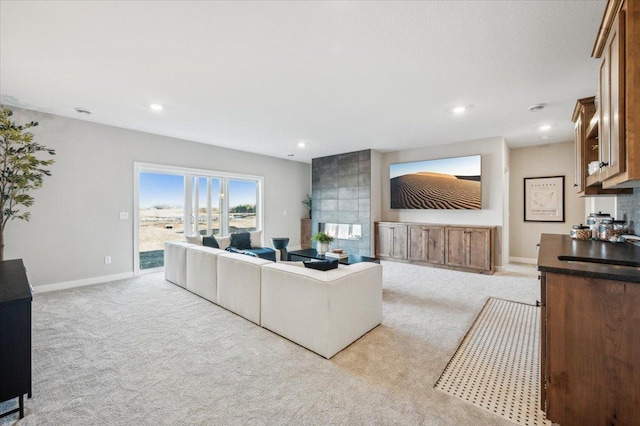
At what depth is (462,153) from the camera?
18.5 feet

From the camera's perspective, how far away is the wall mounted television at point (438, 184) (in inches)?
213

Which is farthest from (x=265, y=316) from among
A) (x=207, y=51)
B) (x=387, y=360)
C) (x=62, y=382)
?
(x=207, y=51)

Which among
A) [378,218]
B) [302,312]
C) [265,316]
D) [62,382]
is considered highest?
[378,218]

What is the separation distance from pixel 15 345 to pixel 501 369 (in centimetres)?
318

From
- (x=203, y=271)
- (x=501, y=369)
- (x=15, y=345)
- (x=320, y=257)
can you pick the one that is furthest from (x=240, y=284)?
(x=501, y=369)

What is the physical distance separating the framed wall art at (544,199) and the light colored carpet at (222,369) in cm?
373

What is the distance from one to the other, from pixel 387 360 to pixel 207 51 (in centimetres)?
297

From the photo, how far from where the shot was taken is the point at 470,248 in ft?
16.8

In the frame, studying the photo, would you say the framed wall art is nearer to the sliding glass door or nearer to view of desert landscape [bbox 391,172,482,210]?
view of desert landscape [bbox 391,172,482,210]

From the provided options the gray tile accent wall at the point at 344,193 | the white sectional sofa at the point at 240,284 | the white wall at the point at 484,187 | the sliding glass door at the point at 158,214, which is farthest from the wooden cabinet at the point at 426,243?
the sliding glass door at the point at 158,214

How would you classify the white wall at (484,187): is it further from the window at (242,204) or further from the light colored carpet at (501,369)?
the window at (242,204)

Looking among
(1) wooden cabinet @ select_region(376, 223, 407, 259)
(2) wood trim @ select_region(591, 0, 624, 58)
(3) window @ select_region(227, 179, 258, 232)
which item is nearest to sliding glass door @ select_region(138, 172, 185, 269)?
(3) window @ select_region(227, 179, 258, 232)

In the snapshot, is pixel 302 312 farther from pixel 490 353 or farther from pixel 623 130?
pixel 623 130

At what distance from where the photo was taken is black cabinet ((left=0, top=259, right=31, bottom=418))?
1548 mm
